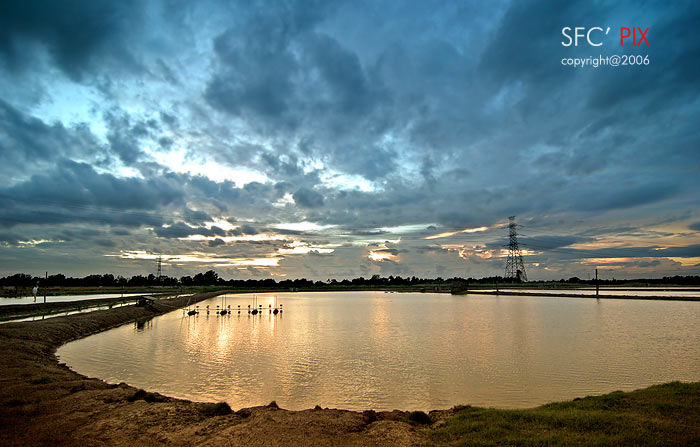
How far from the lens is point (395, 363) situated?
2309cm

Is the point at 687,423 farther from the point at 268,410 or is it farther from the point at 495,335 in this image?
the point at 495,335

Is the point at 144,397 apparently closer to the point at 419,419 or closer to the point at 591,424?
the point at 419,419

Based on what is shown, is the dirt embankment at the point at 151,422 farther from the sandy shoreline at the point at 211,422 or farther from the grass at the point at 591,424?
the grass at the point at 591,424

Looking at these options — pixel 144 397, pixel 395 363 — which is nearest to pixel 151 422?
pixel 144 397

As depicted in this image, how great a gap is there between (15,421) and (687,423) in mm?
18238

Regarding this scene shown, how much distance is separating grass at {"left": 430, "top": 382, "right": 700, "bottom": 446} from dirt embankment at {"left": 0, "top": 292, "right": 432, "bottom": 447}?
1284 mm

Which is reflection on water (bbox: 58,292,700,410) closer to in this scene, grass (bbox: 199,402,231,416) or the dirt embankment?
grass (bbox: 199,402,231,416)

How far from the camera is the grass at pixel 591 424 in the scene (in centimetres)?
841

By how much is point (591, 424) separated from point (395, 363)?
14589 millimetres

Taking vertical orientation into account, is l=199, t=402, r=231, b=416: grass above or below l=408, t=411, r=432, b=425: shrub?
below

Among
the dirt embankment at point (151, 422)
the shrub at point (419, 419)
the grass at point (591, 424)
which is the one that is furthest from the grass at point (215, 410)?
the grass at point (591, 424)

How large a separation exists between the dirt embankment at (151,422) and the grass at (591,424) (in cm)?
128

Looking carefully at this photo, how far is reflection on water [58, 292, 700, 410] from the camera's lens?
54.7ft

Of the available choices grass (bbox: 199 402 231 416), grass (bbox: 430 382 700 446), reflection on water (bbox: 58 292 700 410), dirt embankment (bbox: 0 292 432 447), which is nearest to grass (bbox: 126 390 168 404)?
dirt embankment (bbox: 0 292 432 447)
